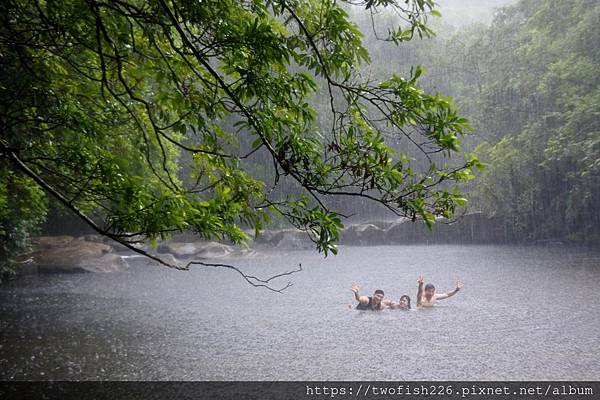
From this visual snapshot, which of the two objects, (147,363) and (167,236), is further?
(147,363)

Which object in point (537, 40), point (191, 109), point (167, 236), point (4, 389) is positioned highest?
point (537, 40)

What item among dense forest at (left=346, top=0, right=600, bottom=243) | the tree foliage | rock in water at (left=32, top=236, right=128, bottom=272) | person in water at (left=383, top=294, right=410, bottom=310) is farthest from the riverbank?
person in water at (left=383, top=294, right=410, bottom=310)

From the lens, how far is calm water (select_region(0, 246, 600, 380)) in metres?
7.79

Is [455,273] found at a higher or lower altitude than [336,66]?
lower

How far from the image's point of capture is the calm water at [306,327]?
307 inches

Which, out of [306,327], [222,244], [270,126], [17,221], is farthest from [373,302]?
[222,244]

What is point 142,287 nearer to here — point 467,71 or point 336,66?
point 336,66

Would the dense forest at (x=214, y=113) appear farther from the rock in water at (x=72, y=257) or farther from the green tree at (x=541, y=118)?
the green tree at (x=541, y=118)

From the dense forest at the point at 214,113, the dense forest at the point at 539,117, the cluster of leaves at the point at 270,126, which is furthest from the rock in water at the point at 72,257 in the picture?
the cluster of leaves at the point at 270,126

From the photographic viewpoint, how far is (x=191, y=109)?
132 inches

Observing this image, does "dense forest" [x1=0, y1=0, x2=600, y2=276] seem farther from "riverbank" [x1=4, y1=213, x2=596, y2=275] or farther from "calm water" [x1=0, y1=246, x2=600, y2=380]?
"riverbank" [x1=4, y1=213, x2=596, y2=275]

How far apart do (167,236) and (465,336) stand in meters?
7.85

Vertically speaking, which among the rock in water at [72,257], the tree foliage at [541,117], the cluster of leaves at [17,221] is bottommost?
the rock in water at [72,257]

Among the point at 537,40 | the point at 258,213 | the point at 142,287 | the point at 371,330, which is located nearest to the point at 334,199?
the point at 537,40
